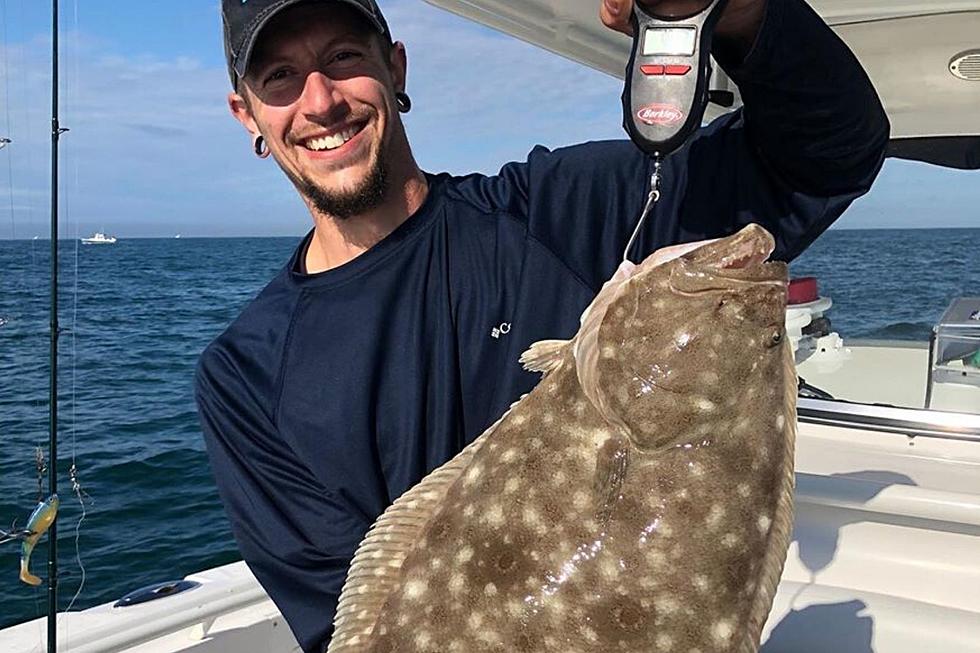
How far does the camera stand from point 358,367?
2254mm

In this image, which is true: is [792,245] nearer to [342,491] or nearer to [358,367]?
[358,367]

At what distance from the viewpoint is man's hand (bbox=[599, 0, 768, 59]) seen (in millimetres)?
1686

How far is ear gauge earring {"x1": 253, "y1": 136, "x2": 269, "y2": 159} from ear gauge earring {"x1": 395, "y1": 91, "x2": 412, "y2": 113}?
0.39m

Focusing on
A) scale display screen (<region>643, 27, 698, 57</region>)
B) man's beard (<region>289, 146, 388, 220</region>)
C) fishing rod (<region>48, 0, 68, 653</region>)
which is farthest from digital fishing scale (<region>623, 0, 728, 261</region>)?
fishing rod (<region>48, 0, 68, 653</region>)

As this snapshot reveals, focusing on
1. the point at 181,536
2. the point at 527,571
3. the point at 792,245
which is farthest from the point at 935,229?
the point at 181,536

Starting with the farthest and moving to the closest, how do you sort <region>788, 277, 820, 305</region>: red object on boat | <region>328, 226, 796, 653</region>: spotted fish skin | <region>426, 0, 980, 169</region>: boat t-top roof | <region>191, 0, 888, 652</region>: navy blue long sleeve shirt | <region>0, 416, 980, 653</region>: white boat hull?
<region>788, 277, 820, 305</region>: red object on boat < <region>426, 0, 980, 169</region>: boat t-top roof < <region>0, 416, 980, 653</region>: white boat hull < <region>191, 0, 888, 652</region>: navy blue long sleeve shirt < <region>328, 226, 796, 653</region>: spotted fish skin

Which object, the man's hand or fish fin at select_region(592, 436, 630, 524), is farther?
the man's hand

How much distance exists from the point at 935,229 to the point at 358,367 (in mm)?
3882

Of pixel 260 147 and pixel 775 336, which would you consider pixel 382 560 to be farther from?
pixel 260 147

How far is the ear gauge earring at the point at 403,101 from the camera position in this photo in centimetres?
249

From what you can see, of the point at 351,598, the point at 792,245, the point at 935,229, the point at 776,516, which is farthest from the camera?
the point at 935,229

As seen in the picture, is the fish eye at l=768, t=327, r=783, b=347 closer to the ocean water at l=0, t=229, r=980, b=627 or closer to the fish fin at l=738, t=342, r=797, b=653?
the fish fin at l=738, t=342, r=797, b=653

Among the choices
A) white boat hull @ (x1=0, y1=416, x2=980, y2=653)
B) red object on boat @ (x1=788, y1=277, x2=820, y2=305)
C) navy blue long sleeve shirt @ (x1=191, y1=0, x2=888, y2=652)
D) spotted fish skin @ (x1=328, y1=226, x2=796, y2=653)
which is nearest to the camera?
spotted fish skin @ (x1=328, y1=226, x2=796, y2=653)

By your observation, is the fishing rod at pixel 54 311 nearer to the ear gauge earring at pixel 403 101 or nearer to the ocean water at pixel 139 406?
the ocean water at pixel 139 406
